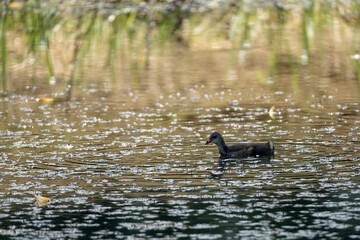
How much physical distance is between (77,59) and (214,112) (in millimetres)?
5579

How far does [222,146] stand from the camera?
1074cm

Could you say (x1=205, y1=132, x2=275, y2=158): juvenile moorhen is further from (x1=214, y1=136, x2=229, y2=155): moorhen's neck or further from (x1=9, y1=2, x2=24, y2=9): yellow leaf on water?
(x1=9, y1=2, x2=24, y2=9): yellow leaf on water

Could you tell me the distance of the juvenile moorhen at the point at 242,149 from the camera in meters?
10.4

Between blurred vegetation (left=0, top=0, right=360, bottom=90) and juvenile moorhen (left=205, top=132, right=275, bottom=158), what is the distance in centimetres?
525

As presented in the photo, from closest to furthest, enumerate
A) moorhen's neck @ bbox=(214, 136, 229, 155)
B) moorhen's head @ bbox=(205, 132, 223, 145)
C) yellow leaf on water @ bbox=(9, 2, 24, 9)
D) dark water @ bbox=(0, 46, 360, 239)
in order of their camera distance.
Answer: dark water @ bbox=(0, 46, 360, 239)
moorhen's neck @ bbox=(214, 136, 229, 155)
moorhen's head @ bbox=(205, 132, 223, 145)
yellow leaf on water @ bbox=(9, 2, 24, 9)

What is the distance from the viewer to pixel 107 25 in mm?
21250

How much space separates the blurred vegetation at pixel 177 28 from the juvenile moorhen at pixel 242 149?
5252 mm

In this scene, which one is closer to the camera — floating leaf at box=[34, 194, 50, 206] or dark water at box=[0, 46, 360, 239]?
dark water at box=[0, 46, 360, 239]

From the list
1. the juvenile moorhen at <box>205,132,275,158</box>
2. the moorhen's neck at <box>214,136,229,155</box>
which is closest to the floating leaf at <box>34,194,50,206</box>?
the juvenile moorhen at <box>205,132,275,158</box>

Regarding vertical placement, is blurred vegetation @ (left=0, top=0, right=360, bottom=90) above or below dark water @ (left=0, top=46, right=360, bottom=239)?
above

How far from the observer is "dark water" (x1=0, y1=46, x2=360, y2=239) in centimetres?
748

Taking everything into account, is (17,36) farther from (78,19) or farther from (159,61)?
(159,61)

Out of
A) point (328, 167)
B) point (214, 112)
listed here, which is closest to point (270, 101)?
point (214, 112)

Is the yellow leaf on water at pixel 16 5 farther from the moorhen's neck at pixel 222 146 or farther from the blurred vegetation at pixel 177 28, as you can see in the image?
the moorhen's neck at pixel 222 146
